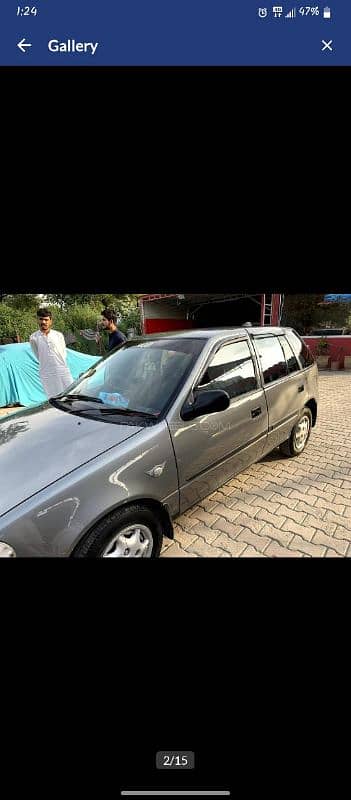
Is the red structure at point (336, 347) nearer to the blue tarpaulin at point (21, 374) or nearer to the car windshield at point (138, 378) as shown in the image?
the car windshield at point (138, 378)

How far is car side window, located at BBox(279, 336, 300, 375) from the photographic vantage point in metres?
2.92

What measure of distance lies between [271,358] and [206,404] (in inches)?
50.3

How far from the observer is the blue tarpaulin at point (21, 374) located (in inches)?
106

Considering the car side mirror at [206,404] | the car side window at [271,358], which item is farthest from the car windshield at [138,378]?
Result: the car side window at [271,358]

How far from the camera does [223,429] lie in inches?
79.1

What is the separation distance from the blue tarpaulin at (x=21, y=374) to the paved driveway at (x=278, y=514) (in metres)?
1.67

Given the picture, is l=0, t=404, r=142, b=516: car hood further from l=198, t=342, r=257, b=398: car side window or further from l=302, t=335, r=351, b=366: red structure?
l=302, t=335, r=351, b=366: red structure

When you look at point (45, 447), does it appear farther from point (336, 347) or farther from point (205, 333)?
point (336, 347)

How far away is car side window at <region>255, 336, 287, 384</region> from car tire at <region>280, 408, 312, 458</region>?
661 millimetres

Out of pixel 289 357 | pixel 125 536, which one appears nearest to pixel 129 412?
pixel 125 536

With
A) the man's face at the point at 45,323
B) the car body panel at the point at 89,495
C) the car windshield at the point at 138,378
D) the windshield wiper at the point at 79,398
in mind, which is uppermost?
the man's face at the point at 45,323
